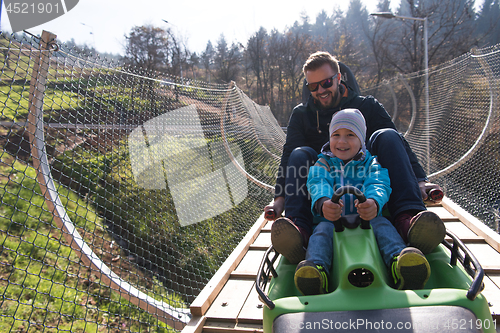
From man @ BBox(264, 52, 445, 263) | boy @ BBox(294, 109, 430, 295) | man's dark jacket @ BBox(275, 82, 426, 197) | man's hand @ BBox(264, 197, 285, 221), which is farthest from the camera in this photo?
man's dark jacket @ BBox(275, 82, 426, 197)

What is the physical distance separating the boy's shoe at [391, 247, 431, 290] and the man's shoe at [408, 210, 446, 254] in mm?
122

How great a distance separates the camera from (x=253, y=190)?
13.7ft

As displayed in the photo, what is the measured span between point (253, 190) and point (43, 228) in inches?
103

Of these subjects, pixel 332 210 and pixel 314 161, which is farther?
pixel 314 161

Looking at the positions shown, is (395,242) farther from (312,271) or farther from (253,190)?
(253,190)

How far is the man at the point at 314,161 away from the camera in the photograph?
3.80 ft

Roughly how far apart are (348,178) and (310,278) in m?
0.52

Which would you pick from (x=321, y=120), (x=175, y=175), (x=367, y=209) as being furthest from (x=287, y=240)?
(x=175, y=175)

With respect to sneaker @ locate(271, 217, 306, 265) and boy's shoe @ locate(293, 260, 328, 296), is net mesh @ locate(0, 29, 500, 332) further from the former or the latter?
boy's shoe @ locate(293, 260, 328, 296)

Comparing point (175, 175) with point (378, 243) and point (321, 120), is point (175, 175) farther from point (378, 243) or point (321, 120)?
point (378, 243)

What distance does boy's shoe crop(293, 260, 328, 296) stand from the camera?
1013 mm

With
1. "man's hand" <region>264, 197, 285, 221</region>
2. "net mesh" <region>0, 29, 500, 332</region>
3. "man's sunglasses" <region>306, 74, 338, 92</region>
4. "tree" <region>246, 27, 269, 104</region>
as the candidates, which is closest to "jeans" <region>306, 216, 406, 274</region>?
"man's hand" <region>264, 197, 285, 221</region>

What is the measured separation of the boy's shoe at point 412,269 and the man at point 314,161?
0.46ft

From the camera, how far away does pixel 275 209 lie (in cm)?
154
